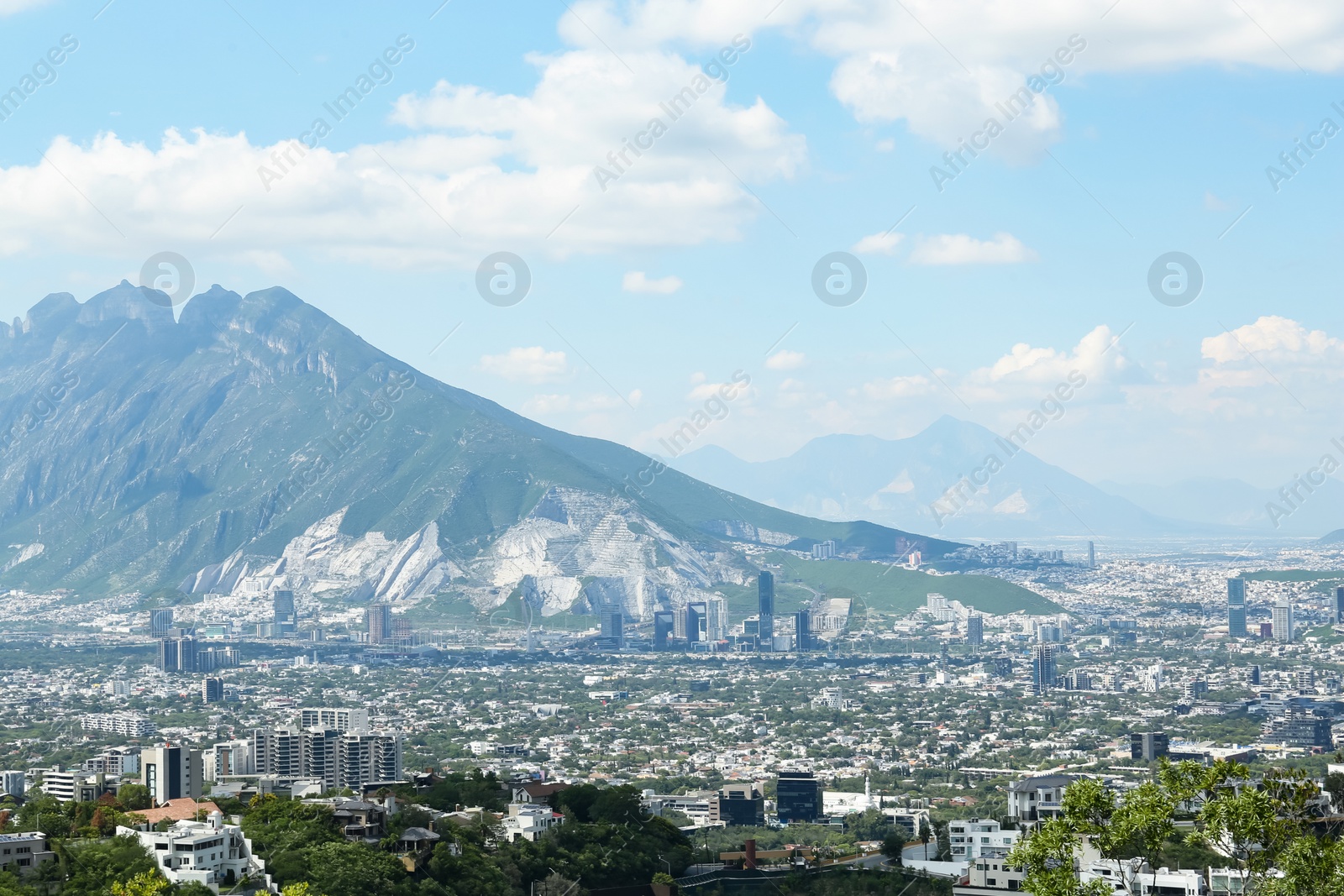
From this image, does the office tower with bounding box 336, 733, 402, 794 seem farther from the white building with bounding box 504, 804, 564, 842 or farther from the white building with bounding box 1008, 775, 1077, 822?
the white building with bounding box 1008, 775, 1077, 822

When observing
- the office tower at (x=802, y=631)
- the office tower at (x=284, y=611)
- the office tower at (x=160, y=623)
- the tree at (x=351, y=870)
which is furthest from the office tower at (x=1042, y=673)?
the tree at (x=351, y=870)

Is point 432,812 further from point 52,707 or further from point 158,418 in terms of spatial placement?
point 158,418

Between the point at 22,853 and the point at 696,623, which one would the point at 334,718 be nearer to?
the point at 22,853

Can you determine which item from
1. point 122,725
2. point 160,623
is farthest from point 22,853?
point 160,623

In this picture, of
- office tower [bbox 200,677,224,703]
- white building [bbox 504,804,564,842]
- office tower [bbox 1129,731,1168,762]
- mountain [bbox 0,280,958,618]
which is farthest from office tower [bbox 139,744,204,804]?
mountain [bbox 0,280,958,618]

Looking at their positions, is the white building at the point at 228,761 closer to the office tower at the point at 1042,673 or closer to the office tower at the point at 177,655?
the office tower at the point at 1042,673
